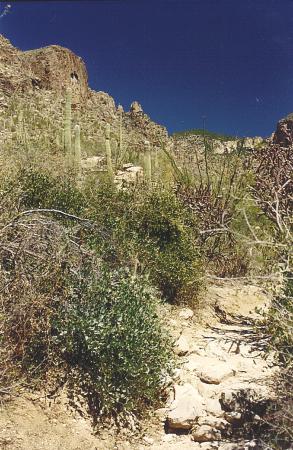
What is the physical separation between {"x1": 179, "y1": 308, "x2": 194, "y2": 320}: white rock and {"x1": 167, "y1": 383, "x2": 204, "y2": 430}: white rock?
189 cm

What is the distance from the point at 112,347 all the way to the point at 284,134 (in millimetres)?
4948

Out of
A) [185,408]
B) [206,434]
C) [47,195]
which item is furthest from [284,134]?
[206,434]

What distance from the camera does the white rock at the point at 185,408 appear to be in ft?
14.4

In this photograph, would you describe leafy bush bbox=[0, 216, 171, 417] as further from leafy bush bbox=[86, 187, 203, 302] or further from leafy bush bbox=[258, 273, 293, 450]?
leafy bush bbox=[258, 273, 293, 450]

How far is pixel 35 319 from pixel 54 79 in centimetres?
3088

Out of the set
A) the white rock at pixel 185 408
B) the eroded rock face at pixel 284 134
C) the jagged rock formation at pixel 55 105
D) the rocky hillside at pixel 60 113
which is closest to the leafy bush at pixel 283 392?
the white rock at pixel 185 408

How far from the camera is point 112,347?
14.4 ft

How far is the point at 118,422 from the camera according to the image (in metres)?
4.36

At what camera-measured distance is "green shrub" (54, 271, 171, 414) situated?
4.35m

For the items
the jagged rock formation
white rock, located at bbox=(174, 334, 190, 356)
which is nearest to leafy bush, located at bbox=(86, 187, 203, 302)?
white rock, located at bbox=(174, 334, 190, 356)

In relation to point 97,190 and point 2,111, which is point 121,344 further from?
point 2,111

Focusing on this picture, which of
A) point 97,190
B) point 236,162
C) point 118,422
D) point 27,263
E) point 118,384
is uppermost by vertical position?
point 236,162

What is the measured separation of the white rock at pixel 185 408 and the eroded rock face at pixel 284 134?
11.4 ft

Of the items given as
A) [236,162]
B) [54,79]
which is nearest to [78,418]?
[236,162]
